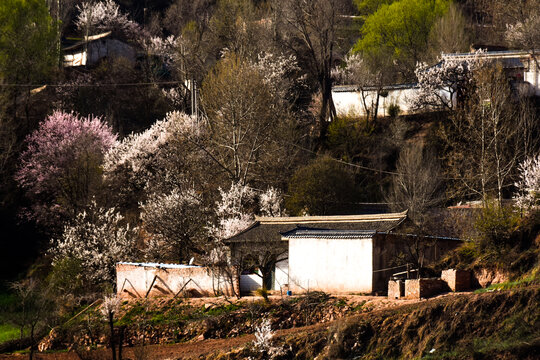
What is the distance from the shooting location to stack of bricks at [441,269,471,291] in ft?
96.6

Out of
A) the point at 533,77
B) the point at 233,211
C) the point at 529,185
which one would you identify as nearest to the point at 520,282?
the point at 529,185

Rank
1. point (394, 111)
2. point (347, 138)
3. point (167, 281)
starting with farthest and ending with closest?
point (394, 111), point (347, 138), point (167, 281)

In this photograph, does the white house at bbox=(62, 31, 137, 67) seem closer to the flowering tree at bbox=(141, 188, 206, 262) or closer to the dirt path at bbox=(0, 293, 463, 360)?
the flowering tree at bbox=(141, 188, 206, 262)

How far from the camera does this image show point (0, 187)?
54094 millimetres

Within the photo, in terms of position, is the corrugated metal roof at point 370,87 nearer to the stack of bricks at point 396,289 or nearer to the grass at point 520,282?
the stack of bricks at point 396,289

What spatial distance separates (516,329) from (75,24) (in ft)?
208

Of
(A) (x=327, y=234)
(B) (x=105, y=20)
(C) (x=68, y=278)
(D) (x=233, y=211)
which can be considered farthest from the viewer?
(B) (x=105, y=20)

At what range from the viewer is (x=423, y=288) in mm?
28953

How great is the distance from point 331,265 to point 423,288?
5.03 m

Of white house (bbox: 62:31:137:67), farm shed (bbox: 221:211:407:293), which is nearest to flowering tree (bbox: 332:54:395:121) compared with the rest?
white house (bbox: 62:31:137:67)

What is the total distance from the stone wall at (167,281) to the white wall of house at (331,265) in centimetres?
300

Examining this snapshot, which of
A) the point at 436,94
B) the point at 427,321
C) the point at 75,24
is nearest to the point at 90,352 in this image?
the point at 427,321

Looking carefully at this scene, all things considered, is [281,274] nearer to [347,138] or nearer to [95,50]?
[347,138]

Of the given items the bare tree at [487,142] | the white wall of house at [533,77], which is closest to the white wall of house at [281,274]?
the bare tree at [487,142]
